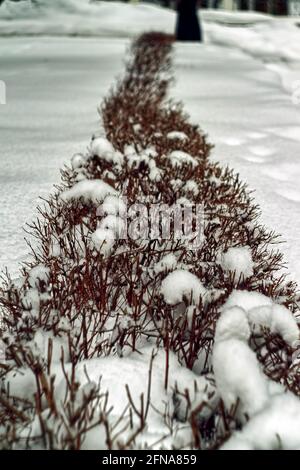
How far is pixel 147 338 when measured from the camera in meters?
1.62

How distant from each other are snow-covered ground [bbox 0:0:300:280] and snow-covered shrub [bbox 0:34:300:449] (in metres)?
0.42

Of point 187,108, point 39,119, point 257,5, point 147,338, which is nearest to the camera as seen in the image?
point 147,338

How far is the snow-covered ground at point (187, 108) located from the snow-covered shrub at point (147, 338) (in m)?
0.42

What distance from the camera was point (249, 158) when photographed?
3.86 m

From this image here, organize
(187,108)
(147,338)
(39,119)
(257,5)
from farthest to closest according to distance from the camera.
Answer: (257,5) → (187,108) → (39,119) → (147,338)

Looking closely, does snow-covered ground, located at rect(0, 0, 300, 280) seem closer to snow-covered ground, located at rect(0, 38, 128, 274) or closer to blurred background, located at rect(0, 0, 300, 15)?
snow-covered ground, located at rect(0, 38, 128, 274)

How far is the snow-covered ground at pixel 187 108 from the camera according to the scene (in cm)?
291

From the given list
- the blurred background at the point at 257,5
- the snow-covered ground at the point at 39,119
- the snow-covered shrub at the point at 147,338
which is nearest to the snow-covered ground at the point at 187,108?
the snow-covered ground at the point at 39,119

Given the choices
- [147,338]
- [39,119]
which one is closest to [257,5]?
[39,119]

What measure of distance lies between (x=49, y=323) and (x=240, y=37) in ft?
46.8

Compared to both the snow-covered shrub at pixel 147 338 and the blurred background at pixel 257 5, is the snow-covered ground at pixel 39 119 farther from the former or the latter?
the blurred background at pixel 257 5

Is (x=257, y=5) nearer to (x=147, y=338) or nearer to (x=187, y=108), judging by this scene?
(x=187, y=108)

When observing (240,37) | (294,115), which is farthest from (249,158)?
(240,37)

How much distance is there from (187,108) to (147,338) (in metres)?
4.22
